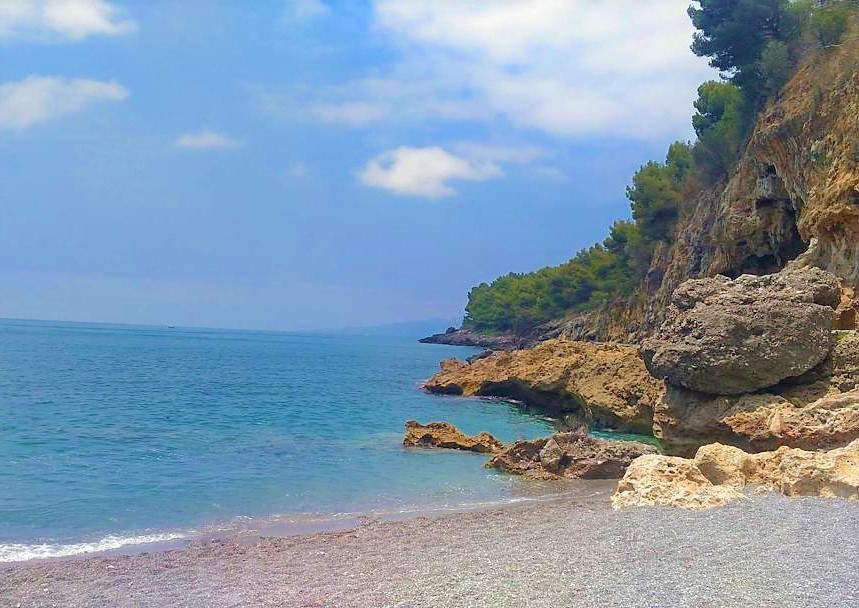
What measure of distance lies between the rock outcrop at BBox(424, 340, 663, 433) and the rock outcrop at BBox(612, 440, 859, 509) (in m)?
6.98

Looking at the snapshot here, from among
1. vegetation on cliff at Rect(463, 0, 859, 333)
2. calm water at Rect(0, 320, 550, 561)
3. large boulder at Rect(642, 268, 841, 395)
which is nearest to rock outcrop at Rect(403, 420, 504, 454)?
calm water at Rect(0, 320, 550, 561)

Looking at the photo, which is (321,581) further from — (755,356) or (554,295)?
(554,295)

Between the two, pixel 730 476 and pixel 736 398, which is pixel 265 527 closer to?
pixel 730 476

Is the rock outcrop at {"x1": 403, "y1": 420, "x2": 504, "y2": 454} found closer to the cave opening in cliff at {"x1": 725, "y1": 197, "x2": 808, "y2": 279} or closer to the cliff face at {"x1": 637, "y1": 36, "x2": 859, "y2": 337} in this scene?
the cliff face at {"x1": 637, "y1": 36, "x2": 859, "y2": 337}

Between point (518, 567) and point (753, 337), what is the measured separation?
420 inches

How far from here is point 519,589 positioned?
25.3 ft

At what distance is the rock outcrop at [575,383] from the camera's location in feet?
83.0

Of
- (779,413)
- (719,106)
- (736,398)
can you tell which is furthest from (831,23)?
(779,413)

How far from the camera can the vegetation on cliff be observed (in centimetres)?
3030

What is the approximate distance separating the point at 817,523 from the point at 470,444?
12.6m

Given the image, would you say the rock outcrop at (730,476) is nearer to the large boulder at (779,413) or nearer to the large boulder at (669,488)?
the large boulder at (669,488)

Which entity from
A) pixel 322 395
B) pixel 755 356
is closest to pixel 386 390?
pixel 322 395

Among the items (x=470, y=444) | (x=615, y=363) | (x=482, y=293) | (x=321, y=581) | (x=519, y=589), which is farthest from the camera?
(x=482, y=293)

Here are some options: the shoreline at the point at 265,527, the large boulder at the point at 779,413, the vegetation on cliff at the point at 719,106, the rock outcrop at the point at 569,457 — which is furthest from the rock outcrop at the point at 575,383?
the vegetation on cliff at the point at 719,106
